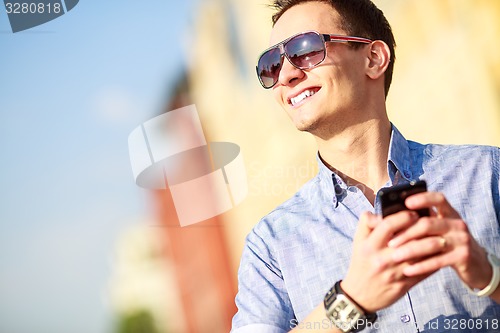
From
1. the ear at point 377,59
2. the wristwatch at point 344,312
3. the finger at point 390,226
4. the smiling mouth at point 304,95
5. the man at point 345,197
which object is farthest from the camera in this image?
the ear at point 377,59

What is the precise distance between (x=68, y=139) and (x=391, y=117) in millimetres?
1663

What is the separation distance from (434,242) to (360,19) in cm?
105

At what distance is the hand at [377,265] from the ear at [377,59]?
87 cm

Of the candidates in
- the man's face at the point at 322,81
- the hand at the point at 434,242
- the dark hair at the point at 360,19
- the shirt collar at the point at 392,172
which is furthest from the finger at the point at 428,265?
the dark hair at the point at 360,19

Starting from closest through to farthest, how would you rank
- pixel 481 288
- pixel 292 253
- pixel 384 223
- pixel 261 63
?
pixel 384 223, pixel 481 288, pixel 292 253, pixel 261 63

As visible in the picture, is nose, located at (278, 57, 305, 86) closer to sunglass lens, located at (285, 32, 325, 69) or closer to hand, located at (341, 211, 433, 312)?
sunglass lens, located at (285, 32, 325, 69)

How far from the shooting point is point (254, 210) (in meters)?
2.87

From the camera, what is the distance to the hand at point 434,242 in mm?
918

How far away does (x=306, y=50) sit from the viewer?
1.63m

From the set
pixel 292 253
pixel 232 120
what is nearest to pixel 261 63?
pixel 292 253

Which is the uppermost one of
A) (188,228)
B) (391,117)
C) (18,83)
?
(18,83)

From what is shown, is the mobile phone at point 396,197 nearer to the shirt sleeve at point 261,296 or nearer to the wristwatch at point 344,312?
the wristwatch at point 344,312

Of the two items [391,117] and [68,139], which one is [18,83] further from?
[391,117]

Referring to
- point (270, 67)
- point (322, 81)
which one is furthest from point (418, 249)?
point (270, 67)
